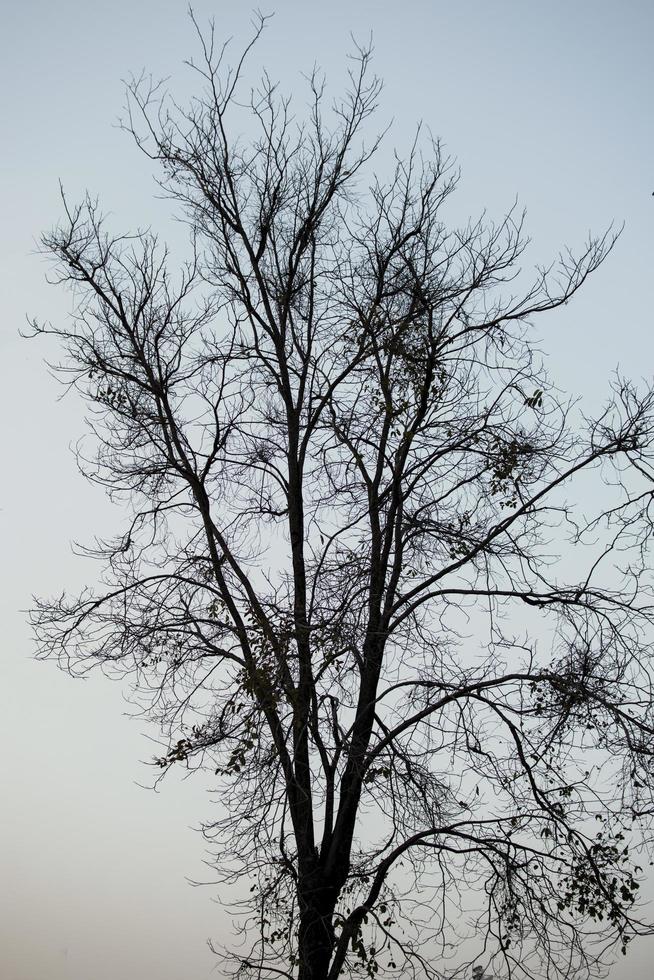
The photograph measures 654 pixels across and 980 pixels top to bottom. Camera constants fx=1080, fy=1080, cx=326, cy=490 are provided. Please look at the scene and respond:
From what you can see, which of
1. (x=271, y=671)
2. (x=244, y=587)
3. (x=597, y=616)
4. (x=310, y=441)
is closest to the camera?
(x=271, y=671)

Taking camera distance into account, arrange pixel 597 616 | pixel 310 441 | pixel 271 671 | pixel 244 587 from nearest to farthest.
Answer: pixel 271 671, pixel 597 616, pixel 244 587, pixel 310 441

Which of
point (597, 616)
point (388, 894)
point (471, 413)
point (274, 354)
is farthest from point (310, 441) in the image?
point (388, 894)

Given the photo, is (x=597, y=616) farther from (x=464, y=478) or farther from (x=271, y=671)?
(x=271, y=671)

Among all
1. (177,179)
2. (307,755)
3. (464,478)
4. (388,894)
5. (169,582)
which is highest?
(177,179)

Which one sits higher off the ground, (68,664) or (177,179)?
(177,179)

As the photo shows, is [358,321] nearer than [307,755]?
No

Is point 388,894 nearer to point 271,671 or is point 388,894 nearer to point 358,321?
point 271,671

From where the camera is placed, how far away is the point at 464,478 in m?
11.4

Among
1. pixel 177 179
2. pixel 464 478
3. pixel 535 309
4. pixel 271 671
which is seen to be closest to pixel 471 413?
pixel 464 478

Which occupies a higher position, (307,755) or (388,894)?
(307,755)

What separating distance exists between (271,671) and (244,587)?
162cm

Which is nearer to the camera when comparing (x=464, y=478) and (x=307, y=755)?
(x=307, y=755)

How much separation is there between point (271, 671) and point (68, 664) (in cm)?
249

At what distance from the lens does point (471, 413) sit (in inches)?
443
